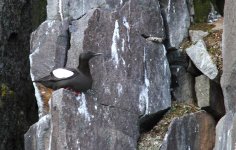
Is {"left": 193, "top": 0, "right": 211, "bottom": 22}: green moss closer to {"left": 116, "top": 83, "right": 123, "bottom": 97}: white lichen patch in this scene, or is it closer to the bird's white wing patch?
{"left": 116, "top": 83, "right": 123, "bottom": 97}: white lichen patch

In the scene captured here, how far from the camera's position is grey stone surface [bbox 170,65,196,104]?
1195cm

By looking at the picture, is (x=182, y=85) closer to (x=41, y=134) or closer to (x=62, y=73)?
(x=62, y=73)

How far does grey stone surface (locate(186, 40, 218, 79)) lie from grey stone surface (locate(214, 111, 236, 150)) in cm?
136

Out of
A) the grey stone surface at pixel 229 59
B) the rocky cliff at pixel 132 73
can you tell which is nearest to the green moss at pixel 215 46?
the rocky cliff at pixel 132 73

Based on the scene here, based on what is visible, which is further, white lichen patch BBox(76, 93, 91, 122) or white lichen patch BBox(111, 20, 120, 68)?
white lichen patch BBox(111, 20, 120, 68)

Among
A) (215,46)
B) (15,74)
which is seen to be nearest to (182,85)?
(215,46)

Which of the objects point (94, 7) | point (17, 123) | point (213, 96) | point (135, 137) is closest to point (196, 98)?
point (213, 96)

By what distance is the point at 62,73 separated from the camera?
10.8m

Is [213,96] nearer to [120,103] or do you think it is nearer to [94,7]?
[120,103]

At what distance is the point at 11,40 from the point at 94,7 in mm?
2686

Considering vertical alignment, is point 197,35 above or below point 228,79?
above

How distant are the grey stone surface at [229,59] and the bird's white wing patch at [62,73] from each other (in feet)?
6.55

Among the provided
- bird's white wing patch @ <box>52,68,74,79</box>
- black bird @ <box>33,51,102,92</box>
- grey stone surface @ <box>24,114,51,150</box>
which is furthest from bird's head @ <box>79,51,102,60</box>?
grey stone surface @ <box>24,114,51,150</box>

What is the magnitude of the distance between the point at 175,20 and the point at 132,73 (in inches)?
48.4
